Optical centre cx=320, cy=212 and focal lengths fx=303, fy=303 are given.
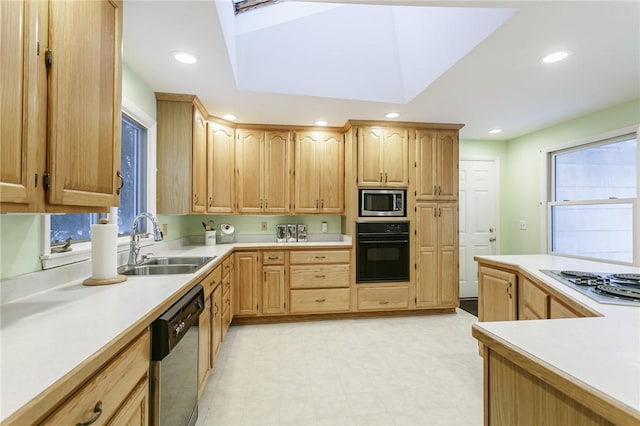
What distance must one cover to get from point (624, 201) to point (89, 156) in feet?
14.1

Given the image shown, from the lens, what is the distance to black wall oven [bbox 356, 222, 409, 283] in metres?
3.61

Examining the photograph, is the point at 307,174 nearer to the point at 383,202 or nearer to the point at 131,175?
the point at 383,202

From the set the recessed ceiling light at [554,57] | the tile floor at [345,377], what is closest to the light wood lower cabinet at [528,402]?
the tile floor at [345,377]

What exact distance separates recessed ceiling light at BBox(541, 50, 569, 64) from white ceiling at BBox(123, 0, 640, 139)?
4 cm

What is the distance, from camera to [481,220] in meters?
4.49

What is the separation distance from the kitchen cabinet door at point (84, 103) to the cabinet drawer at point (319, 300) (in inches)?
94.4

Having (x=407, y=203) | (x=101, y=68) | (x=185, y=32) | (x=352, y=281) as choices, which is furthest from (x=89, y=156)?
(x=407, y=203)

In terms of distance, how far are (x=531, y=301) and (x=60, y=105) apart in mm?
2530

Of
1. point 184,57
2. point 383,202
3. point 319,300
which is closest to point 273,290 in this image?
point 319,300

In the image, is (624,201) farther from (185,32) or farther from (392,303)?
(185,32)

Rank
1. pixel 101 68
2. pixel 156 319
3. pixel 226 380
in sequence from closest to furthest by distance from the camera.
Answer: pixel 156 319 < pixel 101 68 < pixel 226 380

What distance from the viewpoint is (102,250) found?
1.55 meters

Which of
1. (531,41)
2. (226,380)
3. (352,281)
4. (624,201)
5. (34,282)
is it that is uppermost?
(531,41)

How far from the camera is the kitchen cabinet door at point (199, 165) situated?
9.80ft
